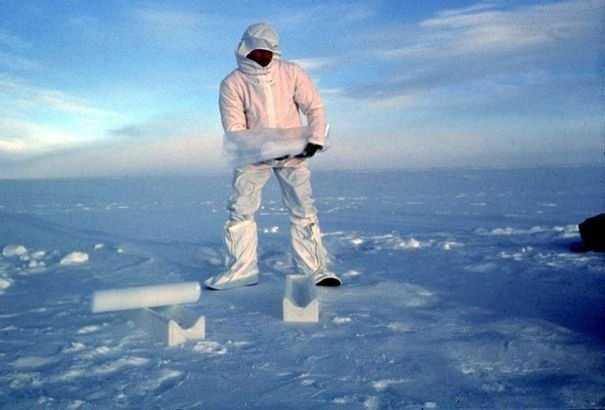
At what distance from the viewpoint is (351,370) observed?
7.07 ft

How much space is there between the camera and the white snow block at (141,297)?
2.66 meters

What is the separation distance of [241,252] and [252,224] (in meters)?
0.26

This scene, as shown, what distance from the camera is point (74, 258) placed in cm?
507

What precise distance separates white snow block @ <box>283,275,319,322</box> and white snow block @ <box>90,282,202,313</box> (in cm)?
56

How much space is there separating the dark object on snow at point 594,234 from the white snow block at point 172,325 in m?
4.02

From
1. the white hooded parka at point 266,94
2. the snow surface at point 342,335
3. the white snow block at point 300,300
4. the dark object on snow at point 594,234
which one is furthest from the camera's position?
the dark object on snow at point 594,234

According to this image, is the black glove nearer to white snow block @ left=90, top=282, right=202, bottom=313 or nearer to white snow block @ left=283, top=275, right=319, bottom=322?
white snow block @ left=283, top=275, right=319, bottom=322

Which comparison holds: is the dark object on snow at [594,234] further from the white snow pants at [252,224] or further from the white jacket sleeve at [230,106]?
the white jacket sleeve at [230,106]

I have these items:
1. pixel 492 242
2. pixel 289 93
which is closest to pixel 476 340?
pixel 289 93

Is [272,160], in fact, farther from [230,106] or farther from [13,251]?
[13,251]

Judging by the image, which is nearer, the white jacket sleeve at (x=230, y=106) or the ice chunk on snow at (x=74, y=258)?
the white jacket sleeve at (x=230, y=106)

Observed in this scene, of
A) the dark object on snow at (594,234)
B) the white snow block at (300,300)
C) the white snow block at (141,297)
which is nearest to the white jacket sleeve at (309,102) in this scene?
the white snow block at (300,300)

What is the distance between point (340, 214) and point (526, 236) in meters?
4.65

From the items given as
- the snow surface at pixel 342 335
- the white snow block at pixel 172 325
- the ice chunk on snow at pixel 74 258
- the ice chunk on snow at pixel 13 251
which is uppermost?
the ice chunk on snow at pixel 13 251
